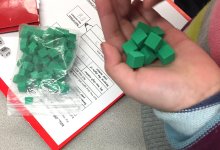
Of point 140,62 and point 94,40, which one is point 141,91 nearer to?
point 140,62

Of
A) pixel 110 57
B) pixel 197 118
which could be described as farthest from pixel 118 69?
pixel 197 118

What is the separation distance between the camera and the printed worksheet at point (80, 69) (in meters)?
0.58

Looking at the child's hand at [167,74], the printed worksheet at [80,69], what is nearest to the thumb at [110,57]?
the child's hand at [167,74]

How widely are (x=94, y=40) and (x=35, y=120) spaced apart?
0.60 ft

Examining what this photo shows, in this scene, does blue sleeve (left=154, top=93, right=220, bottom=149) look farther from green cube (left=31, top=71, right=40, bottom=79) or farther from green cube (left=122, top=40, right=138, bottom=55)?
green cube (left=31, top=71, right=40, bottom=79)

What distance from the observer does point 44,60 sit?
23.5 inches

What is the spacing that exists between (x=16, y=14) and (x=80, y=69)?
0.53 feet

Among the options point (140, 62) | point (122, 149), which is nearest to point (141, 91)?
point (140, 62)

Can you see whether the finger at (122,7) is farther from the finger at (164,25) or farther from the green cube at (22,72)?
the green cube at (22,72)

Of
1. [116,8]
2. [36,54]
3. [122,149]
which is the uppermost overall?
[116,8]

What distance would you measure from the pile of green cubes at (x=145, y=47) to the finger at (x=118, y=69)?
0.8 inches

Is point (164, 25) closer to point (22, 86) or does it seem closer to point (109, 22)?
point (109, 22)

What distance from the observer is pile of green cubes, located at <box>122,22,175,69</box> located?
48 cm

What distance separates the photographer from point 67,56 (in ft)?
1.99
